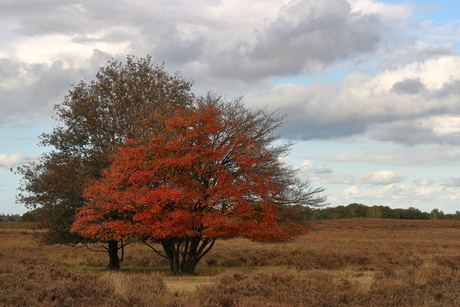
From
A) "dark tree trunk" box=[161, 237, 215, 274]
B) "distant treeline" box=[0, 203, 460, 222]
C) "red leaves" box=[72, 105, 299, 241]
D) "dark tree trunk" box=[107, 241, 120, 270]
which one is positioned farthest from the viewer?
"distant treeline" box=[0, 203, 460, 222]

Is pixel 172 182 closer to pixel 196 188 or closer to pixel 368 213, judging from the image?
pixel 196 188

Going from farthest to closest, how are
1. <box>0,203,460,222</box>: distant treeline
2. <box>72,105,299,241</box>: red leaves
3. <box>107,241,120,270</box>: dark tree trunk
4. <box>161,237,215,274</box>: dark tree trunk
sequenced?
1. <box>0,203,460,222</box>: distant treeline
2. <box>107,241,120,270</box>: dark tree trunk
3. <box>161,237,215,274</box>: dark tree trunk
4. <box>72,105,299,241</box>: red leaves

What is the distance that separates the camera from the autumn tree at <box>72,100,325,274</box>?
20.4 meters

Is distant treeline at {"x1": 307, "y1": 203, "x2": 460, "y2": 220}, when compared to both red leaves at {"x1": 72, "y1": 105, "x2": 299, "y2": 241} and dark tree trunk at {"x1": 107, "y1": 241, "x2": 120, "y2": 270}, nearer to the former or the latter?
dark tree trunk at {"x1": 107, "y1": 241, "x2": 120, "y2": 270}

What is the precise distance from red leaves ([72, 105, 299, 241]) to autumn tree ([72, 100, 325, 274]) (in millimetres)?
43

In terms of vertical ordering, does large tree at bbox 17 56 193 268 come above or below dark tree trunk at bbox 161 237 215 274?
above

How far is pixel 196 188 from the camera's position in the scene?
20.9m

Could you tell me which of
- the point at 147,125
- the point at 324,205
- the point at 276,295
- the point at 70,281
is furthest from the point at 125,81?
the point at 276,295

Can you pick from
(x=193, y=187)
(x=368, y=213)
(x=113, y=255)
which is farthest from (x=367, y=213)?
(x=193, y=187)

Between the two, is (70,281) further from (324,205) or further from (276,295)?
(324,205)

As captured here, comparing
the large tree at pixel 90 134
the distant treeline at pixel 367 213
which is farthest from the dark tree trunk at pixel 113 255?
the distant treeline at pixel 367 213

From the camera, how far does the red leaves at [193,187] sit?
802 inches

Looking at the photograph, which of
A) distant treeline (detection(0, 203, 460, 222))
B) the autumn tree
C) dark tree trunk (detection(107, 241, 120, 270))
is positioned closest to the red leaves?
the autumn tree

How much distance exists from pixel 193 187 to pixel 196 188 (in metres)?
0.18
